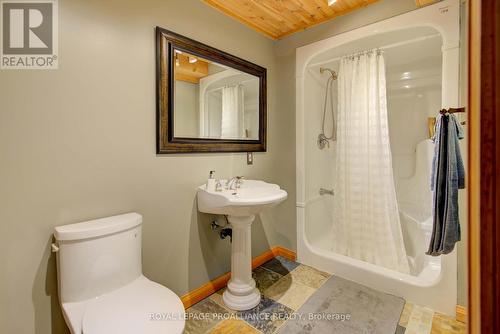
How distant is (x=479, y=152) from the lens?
1.31ft

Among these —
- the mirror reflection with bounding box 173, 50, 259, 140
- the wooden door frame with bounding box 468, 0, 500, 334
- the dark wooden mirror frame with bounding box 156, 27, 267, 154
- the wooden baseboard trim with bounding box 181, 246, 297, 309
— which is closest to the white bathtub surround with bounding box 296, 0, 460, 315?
the wooden baseboard trim with bounding box 181, 246, 297, 309

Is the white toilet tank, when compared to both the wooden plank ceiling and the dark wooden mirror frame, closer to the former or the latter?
the dark wooden mirror frame

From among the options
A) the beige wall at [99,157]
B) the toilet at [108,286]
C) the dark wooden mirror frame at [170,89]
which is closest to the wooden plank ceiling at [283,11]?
the beige wall at [99,157]

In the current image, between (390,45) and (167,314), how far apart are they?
2.54m

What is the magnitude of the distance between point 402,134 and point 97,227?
308 cm

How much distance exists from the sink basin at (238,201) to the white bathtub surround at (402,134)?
2.69ft

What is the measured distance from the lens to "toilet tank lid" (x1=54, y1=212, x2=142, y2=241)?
1135mm

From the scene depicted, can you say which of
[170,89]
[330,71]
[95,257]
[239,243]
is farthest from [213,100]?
[330,71]

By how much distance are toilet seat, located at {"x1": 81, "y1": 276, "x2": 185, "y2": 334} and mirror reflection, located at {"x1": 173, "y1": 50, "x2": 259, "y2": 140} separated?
1003 millimetres

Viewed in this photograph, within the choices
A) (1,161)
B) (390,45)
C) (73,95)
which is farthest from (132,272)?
(390,45)

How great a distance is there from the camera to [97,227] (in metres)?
1.20

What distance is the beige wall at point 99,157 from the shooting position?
3.67 feet

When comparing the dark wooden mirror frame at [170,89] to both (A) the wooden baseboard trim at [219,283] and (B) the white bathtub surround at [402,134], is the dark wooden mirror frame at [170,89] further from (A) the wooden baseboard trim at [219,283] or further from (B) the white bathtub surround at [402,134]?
(A) the wooden baseboard trim at [219,283]

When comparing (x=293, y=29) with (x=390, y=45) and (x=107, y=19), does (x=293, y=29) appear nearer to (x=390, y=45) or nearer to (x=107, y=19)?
(x=390, y=45)
